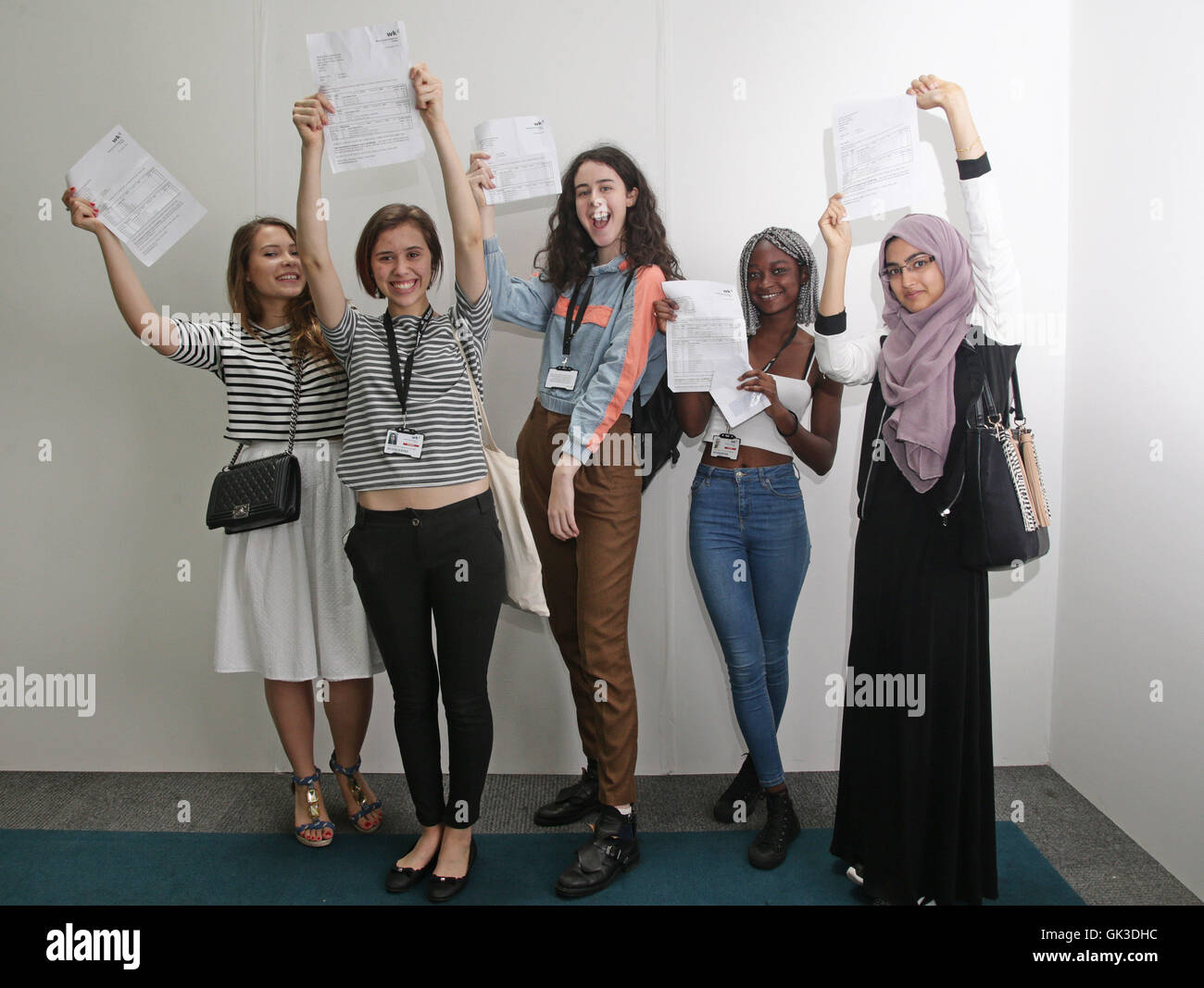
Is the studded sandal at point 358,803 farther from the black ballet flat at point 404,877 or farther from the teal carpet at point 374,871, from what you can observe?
the black ballet flat at point 404,877

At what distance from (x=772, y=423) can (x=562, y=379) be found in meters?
0.63

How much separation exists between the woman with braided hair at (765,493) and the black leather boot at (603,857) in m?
0.37

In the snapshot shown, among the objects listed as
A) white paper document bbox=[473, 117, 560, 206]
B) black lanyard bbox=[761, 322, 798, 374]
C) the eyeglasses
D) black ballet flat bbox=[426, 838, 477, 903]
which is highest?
white paper document bbox=[473, 117, 560, 206]

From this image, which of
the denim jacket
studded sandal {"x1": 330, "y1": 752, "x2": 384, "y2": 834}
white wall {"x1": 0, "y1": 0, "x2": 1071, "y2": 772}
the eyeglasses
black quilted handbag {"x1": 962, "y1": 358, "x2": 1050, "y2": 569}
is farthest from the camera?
white wall {"x1": 0, "y1": 0, "x2": 1071, "y2": 772}

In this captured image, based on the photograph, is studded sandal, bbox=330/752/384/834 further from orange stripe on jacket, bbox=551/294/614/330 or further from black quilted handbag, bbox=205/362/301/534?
orange stripe on jacket, bbox=551/294/614/330

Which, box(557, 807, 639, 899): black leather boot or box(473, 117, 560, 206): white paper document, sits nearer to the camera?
box(557, 807, 639, 899): black leather boot

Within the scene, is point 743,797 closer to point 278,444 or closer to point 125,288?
point 278,444

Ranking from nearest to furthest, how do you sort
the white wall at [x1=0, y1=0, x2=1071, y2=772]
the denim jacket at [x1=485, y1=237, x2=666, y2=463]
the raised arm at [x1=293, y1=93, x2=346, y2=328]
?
the raised arm at [x1=293, y1=93, x2=346, y2=328]
the denim jacket at [x1=485, y1=237, x2=666, y2=463]
the white wall at [x1=0, y1=0, x2=1071, y2=772]

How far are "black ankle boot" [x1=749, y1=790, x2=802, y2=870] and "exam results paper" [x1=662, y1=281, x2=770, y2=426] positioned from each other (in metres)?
1.15

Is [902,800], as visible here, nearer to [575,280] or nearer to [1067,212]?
[575,280]

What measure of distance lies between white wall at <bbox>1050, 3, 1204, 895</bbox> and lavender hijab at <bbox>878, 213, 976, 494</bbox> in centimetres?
81

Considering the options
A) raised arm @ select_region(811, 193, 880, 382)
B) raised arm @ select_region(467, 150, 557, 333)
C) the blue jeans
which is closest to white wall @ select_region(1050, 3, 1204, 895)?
raised arm @ select_region(811, 193, 880, 382)

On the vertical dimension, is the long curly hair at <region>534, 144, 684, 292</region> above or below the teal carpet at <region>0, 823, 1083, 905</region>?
above

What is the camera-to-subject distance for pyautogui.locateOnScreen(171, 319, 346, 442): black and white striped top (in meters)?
2.43
